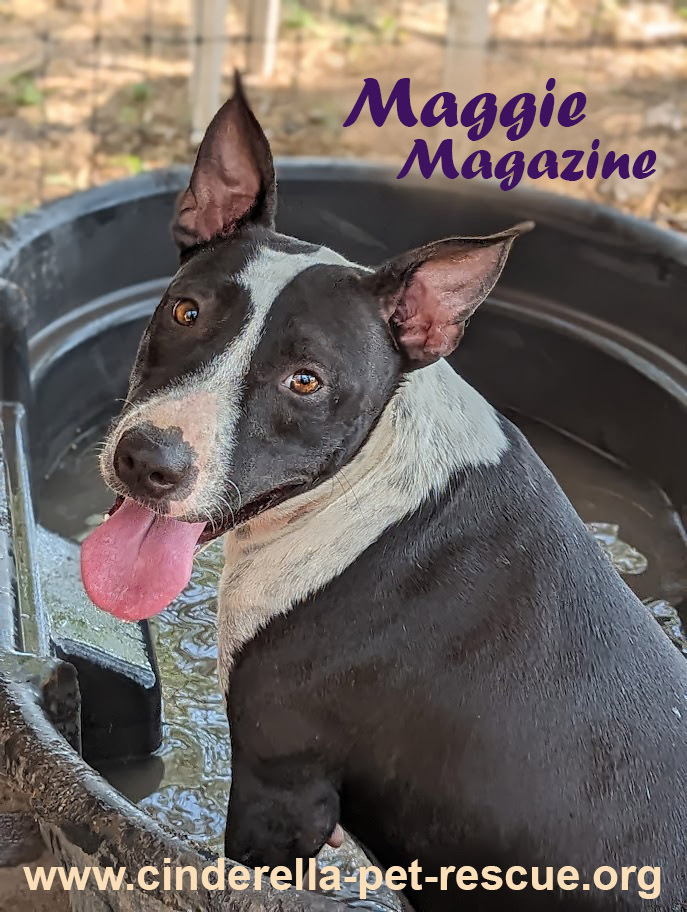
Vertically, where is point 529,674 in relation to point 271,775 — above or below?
above

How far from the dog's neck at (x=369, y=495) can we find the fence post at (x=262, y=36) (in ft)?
13.5

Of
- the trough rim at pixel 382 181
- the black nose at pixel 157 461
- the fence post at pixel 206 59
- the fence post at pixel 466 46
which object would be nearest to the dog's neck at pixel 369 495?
the black nose at pixel 157 461

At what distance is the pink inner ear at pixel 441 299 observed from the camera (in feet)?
5.90

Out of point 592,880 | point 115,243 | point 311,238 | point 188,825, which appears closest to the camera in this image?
point 592,880

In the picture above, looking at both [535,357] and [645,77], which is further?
[645,77]

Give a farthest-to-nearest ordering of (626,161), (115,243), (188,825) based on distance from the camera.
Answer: (626,161) → (115,243) → (188,825)

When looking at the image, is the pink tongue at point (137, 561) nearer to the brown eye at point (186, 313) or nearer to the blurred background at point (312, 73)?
the brown eye at point (186, 313)

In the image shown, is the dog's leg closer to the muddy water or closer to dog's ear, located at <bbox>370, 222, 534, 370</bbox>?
the muddy water

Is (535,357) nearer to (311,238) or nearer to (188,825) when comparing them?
(311,238)

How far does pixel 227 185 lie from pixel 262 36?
394 centimetres

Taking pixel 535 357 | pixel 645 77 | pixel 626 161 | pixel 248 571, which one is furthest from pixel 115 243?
pixel 645 77

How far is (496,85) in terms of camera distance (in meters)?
5.54

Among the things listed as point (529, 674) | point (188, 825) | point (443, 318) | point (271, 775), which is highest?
point (443, 318)

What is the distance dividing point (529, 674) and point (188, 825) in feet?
3.03
